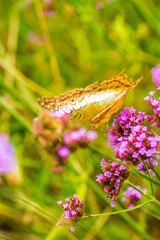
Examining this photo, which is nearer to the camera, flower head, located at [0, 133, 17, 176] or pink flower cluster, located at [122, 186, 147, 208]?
pink flower cluster, located at [122, 186, 147, 208]

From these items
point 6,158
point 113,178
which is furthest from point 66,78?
point 113,178

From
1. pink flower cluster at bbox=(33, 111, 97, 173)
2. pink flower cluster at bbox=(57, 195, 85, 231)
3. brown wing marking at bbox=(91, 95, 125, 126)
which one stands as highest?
brown wing marking at bbox=(91, 95, 125, 126)

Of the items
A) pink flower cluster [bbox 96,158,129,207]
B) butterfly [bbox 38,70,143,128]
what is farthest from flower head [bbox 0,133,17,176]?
pink flower cluster [bbox 96,158,129,207]

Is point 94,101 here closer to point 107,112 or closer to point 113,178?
point 107,112

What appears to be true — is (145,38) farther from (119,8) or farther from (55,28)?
(55,28)

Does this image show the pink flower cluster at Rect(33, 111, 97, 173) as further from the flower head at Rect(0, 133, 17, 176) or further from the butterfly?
the flower head at Rect(0, 133, 17, 176)

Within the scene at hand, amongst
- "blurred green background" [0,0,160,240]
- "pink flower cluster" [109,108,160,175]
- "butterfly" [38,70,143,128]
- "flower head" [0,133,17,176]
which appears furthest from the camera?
A: "blurred green background" [0,0,160,240]
